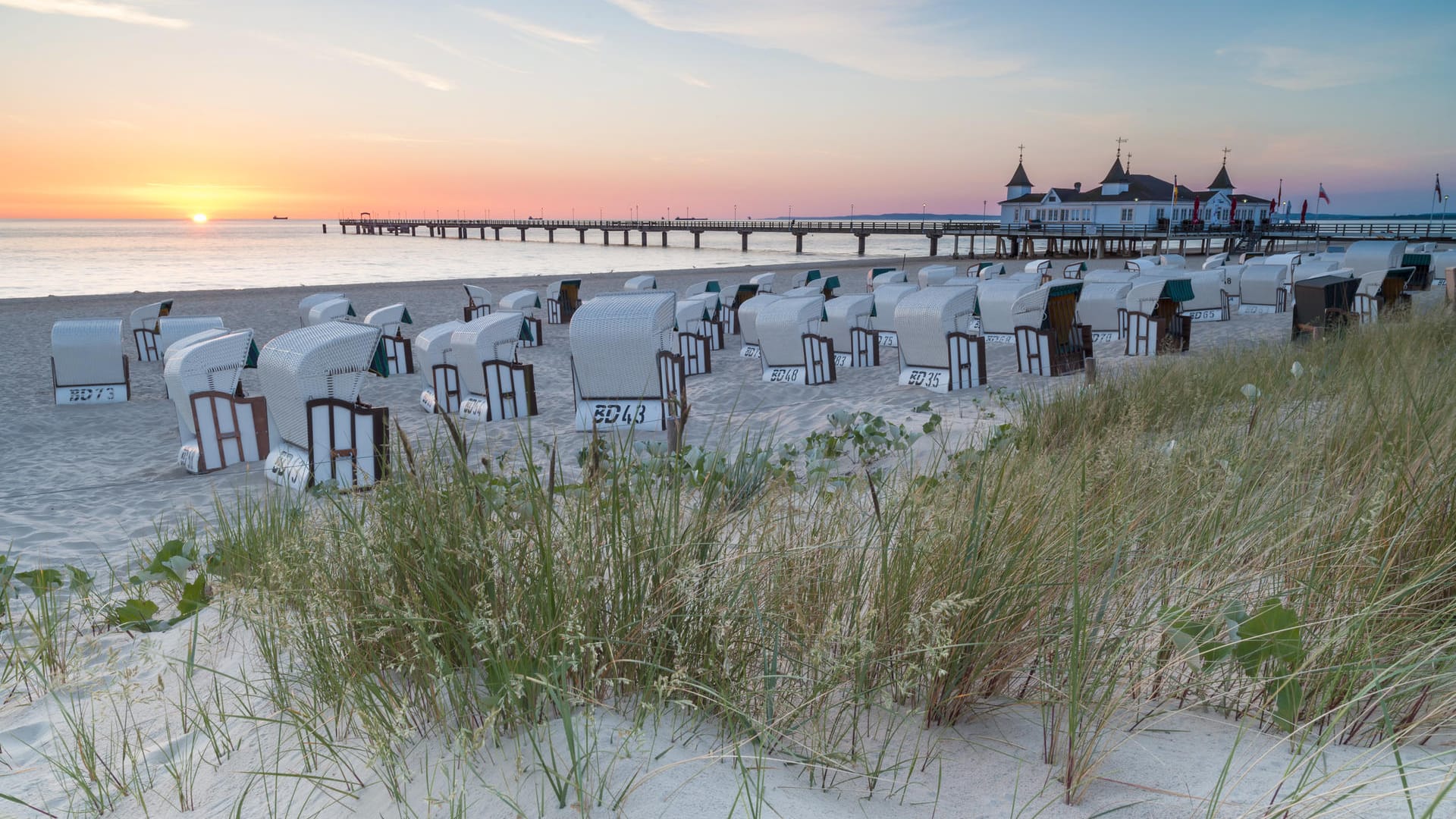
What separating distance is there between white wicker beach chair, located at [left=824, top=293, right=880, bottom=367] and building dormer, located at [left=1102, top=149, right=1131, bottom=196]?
63017mm

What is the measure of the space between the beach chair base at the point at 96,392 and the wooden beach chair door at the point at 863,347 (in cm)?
1010

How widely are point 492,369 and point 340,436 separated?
10.2ft

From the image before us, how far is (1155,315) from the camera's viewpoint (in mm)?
12562

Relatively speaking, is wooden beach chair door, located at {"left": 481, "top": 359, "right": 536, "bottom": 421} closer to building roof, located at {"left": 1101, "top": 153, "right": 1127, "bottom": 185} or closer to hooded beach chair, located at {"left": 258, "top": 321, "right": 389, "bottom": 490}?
hooded beach chair, located at {"left": 258, "top": 321, "right": 389, "bottom": 490}

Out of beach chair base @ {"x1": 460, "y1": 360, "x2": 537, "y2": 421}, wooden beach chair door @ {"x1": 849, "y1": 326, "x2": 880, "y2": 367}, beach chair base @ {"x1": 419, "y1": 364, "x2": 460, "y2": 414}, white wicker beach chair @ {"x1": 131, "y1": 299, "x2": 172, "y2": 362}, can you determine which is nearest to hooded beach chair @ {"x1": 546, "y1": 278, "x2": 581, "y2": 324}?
white wicker beach chair @ {"x1": 131, "y1": 299, "x2": 172, "y2": 362}

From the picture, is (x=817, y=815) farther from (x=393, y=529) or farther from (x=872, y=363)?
(x=872, y=363)

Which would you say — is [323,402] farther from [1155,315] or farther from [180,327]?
[1155,315]

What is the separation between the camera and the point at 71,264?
51625 millimetres

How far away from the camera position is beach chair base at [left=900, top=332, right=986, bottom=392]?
1000 centimetres

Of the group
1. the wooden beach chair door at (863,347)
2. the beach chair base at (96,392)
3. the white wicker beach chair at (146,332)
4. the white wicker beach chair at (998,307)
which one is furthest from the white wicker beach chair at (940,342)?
the white wicker beach chair at (146,332)

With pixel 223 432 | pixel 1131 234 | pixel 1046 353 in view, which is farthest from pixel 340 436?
pixel 1131 234

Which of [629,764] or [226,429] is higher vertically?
[629,764]

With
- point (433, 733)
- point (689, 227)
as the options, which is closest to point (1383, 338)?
point (433, 733)

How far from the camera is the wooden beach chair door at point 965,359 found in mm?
10000
